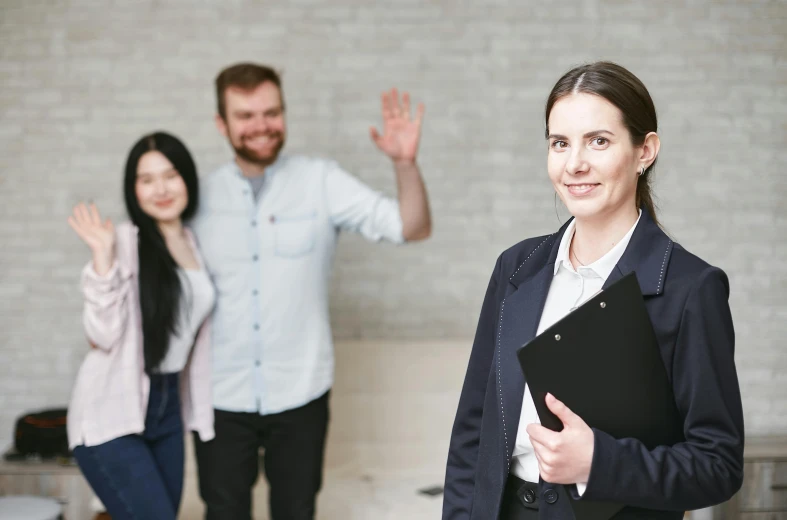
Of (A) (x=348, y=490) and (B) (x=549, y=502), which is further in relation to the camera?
(A) (x=348, y=490)

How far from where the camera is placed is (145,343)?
2.39 meters

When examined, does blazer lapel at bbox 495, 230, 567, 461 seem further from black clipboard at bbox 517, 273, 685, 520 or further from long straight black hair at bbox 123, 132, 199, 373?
long straight black hair at bbox 123, 132, 199, 373

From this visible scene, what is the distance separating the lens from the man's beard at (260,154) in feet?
8.69

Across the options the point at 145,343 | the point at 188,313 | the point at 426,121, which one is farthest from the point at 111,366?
the point at 426,121

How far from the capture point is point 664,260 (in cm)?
120

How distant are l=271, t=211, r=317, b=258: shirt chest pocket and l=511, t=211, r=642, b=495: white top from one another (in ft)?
4.66

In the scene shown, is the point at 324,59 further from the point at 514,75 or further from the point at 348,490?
the point at 348,490

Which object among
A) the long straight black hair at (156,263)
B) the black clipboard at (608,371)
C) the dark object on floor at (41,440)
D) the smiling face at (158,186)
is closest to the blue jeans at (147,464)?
the long straight black hair at (156,263)

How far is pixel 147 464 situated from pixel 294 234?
2.69 ft

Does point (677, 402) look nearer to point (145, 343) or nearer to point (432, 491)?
Result: point (145, 343)

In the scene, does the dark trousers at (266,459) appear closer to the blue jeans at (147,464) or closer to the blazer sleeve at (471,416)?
the blue jeans at (147,464)

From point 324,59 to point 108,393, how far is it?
2224mm

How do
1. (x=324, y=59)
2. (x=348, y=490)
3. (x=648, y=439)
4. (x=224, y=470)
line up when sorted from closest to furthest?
(x=648, y=439) → (x=224, y=470) → (x=348, y=490) → (x=324, y=59)

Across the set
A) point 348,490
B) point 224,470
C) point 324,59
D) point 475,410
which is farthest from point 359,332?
point 475,410
